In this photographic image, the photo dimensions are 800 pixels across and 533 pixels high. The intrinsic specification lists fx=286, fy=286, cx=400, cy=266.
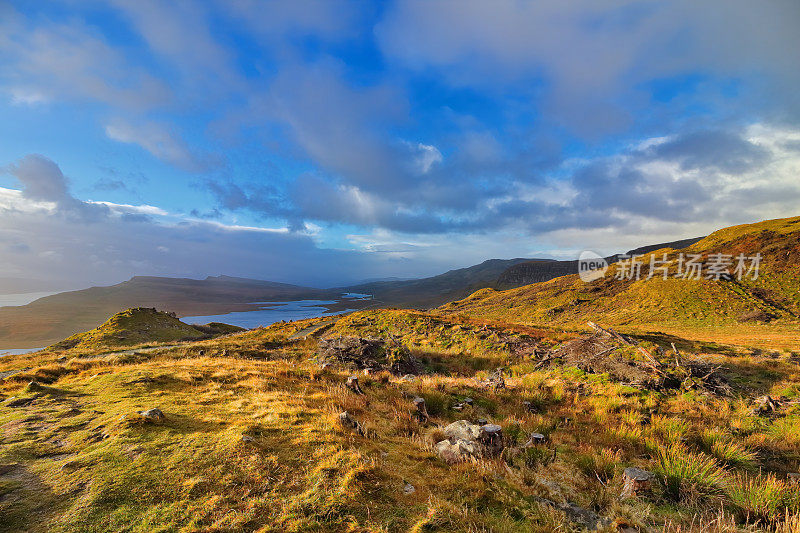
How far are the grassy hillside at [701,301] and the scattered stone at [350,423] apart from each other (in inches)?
1567

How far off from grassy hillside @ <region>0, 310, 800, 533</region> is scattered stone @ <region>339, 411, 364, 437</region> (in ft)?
0.18

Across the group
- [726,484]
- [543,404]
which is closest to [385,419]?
[543,404]

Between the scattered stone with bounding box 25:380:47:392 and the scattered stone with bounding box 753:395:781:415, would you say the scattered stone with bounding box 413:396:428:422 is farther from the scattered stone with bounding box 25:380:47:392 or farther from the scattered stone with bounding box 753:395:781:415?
the scattered stone with bounding box 25:380:47:392

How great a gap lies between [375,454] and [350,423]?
1.46 m

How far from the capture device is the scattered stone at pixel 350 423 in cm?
640

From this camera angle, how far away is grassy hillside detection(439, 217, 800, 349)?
135ft

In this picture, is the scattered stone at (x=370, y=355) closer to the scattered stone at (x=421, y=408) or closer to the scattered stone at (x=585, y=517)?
the scattered stone at (x=421, y=408)

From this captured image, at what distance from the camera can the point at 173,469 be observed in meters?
4.57

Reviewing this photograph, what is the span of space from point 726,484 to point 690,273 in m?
74.2

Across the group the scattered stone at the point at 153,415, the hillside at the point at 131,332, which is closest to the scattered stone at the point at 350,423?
the scattered stone at the point at 153,415

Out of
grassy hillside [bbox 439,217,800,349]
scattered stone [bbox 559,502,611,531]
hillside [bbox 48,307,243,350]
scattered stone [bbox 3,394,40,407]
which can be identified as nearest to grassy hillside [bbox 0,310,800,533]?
scattered stone [bbox 559,502,611,531]

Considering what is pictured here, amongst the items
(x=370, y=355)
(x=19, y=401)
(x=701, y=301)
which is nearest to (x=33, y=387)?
(x=19, y=401)

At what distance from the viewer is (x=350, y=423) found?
664 centimetres

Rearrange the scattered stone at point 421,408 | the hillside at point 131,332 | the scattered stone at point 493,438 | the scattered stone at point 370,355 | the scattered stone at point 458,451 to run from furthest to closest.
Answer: the hillside at point 131,332, the scattered stone at point 370,355, the scattered stone at point 421,408, the scattered stone at point 493,438, the scattered stone at point 458,451
